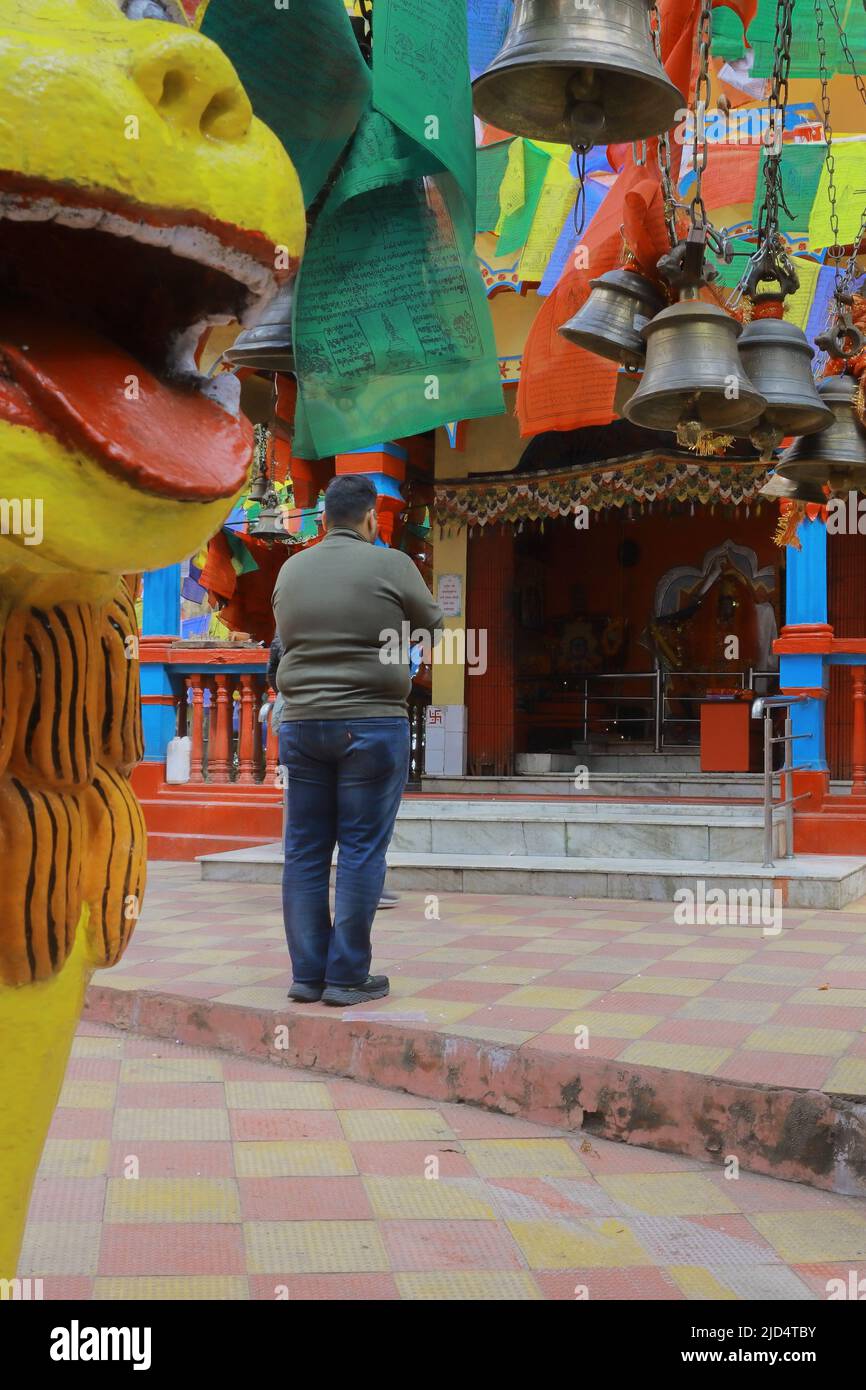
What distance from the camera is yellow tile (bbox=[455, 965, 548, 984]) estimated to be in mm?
3945

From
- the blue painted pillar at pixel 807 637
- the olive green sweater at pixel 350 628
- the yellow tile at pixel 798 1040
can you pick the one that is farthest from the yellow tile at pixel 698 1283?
the blue painted pillar at pixel 807 637

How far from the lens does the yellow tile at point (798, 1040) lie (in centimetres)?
304

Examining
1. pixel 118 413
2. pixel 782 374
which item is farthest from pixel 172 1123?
pixel 782 374

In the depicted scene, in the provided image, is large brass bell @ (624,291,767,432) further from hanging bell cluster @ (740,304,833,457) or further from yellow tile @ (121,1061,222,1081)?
yellow tile @ (121,1061,222,1081)

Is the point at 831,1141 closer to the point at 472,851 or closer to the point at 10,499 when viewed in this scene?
the point at 10,499

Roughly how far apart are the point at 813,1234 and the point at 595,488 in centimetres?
790

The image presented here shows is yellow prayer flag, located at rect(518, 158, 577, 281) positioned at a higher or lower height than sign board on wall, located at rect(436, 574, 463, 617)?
higher

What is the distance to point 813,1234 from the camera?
2.30 meters

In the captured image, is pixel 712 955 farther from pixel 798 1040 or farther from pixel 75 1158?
pixel 75 1158

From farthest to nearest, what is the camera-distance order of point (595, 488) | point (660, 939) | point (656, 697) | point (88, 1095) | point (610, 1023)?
point (656, 697)
point (595, 488)
point (660, 939)
point (610, 1023)
point (88, 1095)

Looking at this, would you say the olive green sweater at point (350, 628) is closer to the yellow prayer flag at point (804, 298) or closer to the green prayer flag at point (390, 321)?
the green prayer flag at point (390, 321)

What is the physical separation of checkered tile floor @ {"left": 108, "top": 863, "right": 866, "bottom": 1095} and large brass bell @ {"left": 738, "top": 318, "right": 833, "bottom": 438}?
6.34 ft

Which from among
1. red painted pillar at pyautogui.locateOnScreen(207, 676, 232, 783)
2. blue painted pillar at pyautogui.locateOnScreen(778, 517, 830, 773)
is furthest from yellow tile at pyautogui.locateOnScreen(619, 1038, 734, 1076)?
red painted pillar at pyautogui.locateOnScreen(207, 676, 232, 783)
